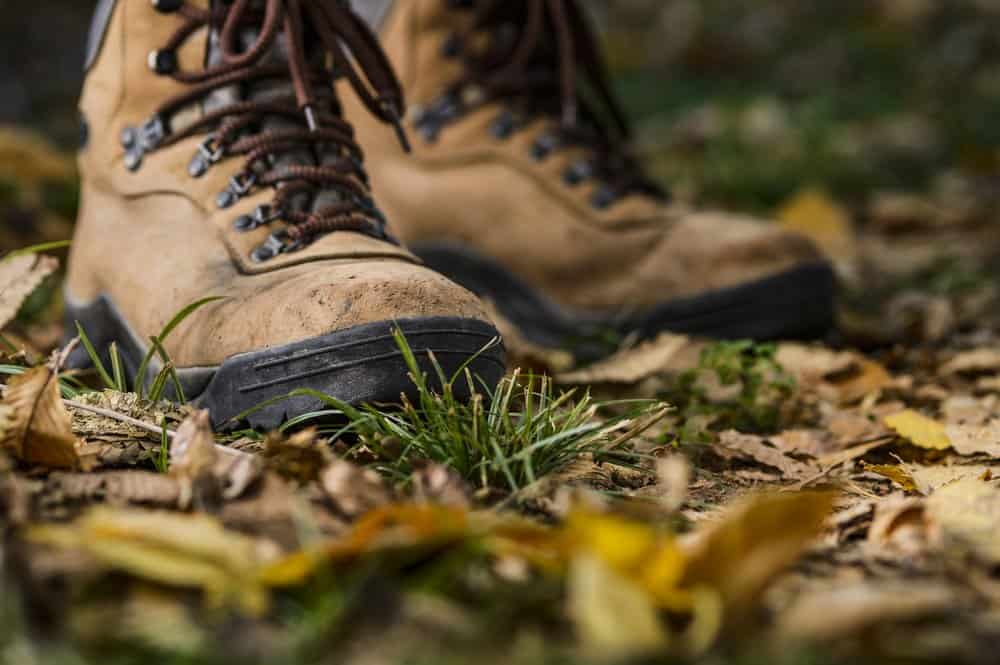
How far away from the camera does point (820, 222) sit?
3.99m

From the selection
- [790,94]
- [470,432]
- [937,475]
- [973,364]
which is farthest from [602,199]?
[790,94]

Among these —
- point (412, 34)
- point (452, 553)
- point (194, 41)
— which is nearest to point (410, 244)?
point (412, 34)

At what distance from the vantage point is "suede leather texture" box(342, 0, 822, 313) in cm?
250

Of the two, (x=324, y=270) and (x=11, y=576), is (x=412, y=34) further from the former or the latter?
(x=11, y=576)

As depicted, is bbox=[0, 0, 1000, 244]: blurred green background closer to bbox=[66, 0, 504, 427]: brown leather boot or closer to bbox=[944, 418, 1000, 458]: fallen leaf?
bbox=[66, 0, 504, 427]: brown leather boot

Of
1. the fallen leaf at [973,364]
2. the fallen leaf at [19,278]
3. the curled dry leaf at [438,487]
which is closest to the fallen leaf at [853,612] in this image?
the curled dry leaf at [438,487]

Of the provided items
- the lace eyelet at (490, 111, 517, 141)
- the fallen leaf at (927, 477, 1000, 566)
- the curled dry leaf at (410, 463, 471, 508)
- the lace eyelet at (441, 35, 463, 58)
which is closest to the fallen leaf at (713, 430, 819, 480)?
the fallen leaf at (927, 477, 1000, 566)

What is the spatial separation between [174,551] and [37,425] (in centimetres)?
41

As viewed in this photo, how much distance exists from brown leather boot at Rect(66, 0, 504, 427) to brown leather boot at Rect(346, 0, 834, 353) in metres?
0.55

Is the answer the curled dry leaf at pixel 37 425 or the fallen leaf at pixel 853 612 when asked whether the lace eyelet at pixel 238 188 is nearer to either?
the curled dry leaf at pixel 37 425

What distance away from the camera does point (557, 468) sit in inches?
53.3

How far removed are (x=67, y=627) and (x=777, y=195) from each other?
4079mm

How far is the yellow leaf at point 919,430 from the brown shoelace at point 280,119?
2.80 ft

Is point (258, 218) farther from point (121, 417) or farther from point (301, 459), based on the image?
point (301, 459)
